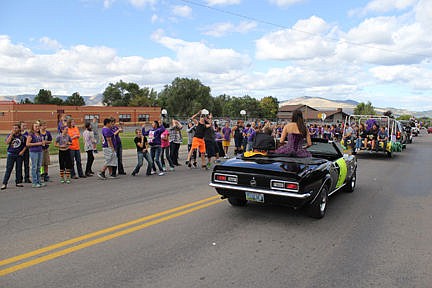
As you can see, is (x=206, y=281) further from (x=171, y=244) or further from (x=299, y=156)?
(x=299, y=156)

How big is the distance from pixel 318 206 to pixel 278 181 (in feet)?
3.11

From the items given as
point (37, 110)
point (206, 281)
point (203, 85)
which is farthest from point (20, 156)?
point (203, 85)

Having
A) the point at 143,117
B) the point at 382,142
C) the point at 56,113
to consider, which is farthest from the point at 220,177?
the point at 143,117

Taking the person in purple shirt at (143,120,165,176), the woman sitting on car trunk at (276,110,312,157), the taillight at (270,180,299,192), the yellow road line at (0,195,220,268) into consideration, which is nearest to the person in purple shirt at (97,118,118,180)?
the person in purple shirt at (143,120,165,176)

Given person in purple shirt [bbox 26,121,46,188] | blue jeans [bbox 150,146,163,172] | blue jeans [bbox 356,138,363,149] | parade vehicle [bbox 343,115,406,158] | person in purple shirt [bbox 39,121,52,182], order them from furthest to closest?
blue jeans [bbox 356,138,363,149] < parade vehicle [bbox 343,115,406,158] < blue jeans [bbox 150,146,163,172] < person in purple shirt [bbox 39,121,52,182] < person in purple shirt [bbox 26,121,46,188]

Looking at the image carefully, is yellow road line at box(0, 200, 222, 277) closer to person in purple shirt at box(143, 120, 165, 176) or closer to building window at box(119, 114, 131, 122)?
person in purple shirt at box(143, 120, 165, 176)

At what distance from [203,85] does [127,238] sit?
280 ft

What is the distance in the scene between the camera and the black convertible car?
495 cm

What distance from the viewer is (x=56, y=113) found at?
2023 inches

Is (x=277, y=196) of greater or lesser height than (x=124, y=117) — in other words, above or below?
below

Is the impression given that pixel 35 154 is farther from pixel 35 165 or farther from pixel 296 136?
pixel 296 136

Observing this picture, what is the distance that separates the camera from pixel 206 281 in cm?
341

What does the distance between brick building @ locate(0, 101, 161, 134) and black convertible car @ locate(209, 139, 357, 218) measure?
3553 cm

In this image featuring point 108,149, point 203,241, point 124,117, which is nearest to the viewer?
point 203,241
